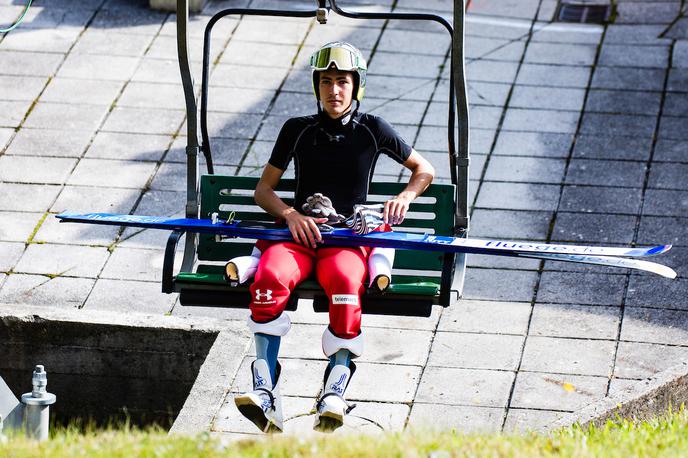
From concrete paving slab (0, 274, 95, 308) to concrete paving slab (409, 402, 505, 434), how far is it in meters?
2.27

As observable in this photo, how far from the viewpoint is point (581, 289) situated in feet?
27.3

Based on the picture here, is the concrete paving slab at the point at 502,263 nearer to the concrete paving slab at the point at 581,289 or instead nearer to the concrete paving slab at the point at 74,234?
the concrete paving slab at the point at 581,289

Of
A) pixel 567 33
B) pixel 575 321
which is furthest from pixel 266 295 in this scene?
pixel 567 33

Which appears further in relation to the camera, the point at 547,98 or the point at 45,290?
the point at 547,98

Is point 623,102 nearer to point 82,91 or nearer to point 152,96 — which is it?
point 152,96

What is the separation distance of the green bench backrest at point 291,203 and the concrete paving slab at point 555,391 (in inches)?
28.9

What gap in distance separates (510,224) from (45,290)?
2.88 meters

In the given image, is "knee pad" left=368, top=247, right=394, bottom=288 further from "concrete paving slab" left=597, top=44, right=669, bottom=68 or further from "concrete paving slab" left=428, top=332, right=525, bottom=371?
"concrete paving slab" left=597, top=44, right=669, bottom=68

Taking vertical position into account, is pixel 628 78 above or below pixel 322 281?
below

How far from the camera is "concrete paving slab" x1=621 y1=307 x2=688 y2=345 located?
777cm

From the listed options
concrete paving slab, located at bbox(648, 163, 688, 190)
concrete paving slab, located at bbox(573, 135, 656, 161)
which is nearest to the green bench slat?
concrete paving slab, located at bbox(648, 163, 688, 190)

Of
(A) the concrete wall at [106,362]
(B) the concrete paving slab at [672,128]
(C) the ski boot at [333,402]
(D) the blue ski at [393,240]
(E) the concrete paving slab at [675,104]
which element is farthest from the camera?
(E) the concrete paving slab at [675,104]

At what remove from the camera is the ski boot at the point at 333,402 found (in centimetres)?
628

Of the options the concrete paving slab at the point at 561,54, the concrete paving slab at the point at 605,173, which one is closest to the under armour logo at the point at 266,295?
the concrete paving slab at the point at 605,173
